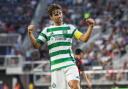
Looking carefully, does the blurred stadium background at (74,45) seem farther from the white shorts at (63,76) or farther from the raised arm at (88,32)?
the raised arm at (88,32)

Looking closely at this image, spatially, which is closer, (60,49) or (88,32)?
(88,32)

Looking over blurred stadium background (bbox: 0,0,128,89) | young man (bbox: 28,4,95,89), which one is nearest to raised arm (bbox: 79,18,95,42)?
young man (bbox: 28,4,95,89)

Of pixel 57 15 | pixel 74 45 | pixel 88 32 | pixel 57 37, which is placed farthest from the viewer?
pixel 74 45

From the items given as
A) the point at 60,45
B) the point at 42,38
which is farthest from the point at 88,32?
the point at 42,38

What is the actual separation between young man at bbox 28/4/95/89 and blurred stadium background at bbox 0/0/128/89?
43.3 ft

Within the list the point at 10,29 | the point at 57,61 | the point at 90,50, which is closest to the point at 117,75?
the point at 90,50

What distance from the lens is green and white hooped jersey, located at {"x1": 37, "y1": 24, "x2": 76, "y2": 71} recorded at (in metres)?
10.3

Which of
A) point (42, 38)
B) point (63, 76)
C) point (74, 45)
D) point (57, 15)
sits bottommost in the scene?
point (74, 45)

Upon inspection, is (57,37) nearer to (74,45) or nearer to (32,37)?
(32,37)

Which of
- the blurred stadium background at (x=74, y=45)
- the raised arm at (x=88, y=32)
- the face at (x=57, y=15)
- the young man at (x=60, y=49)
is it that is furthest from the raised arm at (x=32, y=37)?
the blurred stadium background at (x=74, y=45)

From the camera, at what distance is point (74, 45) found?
27.5 m

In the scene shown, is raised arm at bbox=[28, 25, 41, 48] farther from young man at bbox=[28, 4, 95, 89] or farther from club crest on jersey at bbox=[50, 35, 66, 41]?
club crest on jersey at bbox=[50, 35, 66, 41]

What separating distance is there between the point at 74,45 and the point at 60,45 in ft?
56.3

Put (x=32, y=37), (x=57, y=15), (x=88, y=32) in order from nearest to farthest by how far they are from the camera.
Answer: (x=88, y=32)
(x=32, y=37)
(x=57, y=15)
